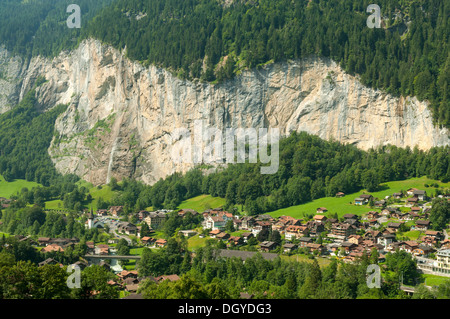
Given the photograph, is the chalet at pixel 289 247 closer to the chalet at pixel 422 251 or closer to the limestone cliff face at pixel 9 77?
the chalet at pixel 422 251

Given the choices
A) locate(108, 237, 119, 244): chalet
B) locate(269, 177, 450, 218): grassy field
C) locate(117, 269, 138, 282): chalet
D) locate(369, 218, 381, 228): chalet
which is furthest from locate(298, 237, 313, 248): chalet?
locate(108, 237, 119, 244): chalet

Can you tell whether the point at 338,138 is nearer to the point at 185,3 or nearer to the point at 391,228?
the point at 391,228

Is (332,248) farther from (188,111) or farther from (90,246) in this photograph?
(188,111)

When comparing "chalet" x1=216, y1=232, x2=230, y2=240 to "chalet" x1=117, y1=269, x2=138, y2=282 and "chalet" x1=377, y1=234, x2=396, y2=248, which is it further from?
"chalet" x1=377, y1=234, x2=396, y2=248

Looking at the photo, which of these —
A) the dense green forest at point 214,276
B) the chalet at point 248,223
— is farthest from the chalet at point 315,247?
the chalet at point 248,223
